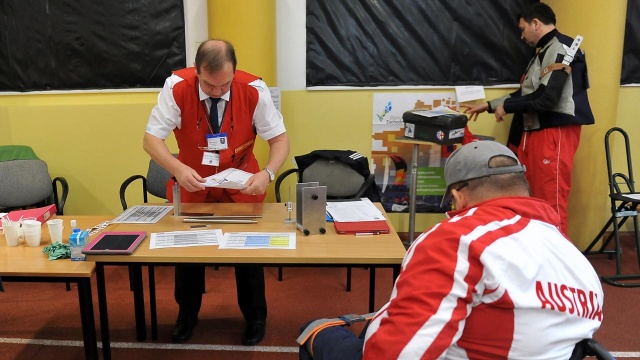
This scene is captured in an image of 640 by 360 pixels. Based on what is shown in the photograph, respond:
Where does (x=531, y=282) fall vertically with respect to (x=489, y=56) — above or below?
below

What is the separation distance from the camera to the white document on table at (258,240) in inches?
74.7

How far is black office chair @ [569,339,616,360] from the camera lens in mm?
1108

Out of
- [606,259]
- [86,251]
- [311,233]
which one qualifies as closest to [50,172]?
[86,251]

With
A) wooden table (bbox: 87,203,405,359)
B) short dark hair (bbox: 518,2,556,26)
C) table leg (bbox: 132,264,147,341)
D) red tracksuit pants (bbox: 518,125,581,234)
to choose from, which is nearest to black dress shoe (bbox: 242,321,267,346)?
table leg (bbox: 132,264,147,341)

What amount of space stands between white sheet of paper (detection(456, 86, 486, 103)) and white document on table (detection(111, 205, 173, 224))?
239 centimetres

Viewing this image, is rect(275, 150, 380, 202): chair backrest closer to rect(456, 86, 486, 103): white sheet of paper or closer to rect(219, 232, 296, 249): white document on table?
rect(456, 86, 486, 103): white sheet of paper

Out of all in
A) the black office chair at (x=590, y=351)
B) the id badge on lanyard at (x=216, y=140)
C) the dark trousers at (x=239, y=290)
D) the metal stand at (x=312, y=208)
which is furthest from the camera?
the dark trousers at (x=239, y=290)

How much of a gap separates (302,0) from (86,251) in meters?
2.63

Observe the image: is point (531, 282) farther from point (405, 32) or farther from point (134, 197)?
point (134, 197)

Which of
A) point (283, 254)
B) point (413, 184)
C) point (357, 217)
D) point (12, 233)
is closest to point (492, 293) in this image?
point (283, 254)

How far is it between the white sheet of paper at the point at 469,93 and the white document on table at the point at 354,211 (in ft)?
5.59

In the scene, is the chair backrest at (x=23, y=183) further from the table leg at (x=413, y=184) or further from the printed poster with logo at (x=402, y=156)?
the table leg at (x=413, y=184)

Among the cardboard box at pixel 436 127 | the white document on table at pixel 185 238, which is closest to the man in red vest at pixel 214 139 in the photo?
the white document on table at pixel 185 238

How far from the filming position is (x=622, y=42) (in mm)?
3426
